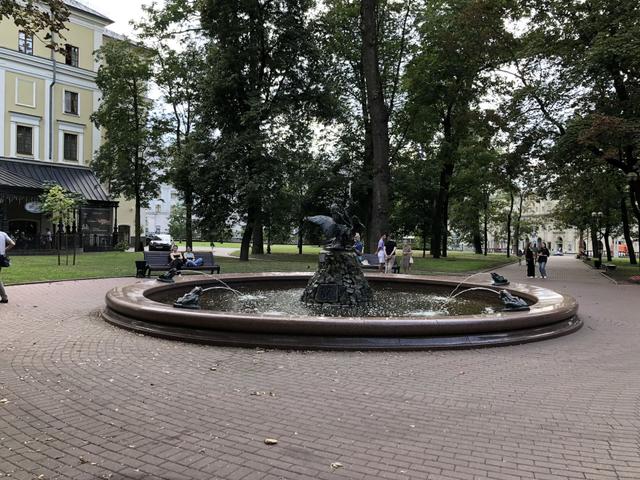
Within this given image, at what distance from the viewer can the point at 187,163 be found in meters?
Answer: 30.9

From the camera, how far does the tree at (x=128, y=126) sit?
123ft

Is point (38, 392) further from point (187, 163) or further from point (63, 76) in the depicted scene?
point (63, 76)

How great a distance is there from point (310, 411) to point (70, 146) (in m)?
43.2

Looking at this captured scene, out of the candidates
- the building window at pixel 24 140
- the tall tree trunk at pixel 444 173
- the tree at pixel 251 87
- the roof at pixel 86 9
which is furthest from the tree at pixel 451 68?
the building window at pixel 24 140

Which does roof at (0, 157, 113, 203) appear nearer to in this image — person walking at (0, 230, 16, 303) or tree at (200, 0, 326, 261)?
tree at (200, 0, 326, 261)

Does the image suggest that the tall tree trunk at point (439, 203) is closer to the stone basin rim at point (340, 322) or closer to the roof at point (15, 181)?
the roof at point (15, 181)

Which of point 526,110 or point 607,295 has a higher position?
A: point 526,110

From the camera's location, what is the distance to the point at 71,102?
4203 centimetres

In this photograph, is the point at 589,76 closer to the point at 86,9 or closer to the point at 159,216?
the point at 86,9

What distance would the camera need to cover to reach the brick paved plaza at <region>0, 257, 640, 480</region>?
12.7 ft

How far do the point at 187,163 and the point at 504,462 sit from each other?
96.1 ft

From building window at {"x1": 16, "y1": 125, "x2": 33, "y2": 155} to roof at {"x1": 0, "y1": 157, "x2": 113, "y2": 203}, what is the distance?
3.06 feet

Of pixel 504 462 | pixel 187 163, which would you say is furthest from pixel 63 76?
pixel 504 462

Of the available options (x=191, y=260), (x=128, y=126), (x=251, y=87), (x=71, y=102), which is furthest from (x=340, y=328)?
(x=71, y=102)
